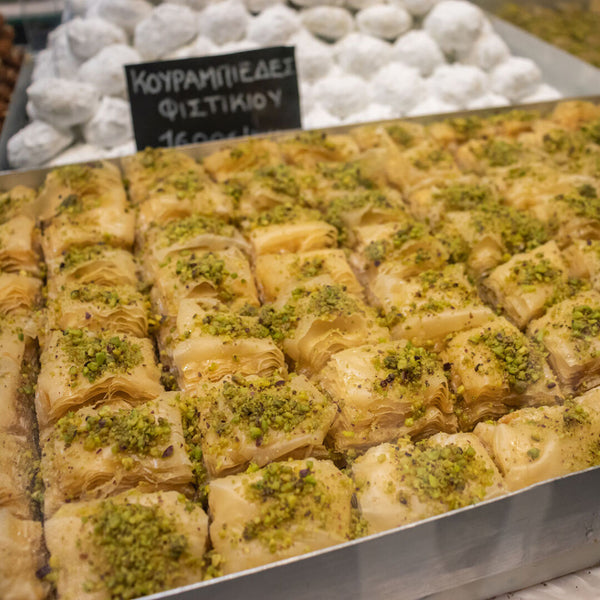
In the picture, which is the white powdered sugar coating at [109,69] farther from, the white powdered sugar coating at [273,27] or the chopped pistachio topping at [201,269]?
the chopped pistachio topping at [201,269]

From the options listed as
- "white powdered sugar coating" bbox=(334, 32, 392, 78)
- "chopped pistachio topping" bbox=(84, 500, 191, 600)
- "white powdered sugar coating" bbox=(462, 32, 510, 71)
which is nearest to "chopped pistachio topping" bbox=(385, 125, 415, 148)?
"white powdered sugar coating" bbox=(334, 32, 392, 78)

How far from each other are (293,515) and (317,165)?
2362 mm

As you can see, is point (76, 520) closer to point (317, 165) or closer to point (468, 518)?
point (468, 518)

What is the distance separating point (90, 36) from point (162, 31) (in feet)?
1.74

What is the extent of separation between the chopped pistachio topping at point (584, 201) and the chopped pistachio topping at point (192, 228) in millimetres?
1892

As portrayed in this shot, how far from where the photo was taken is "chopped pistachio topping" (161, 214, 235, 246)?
2.97 metres

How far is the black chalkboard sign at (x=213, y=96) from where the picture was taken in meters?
3.63

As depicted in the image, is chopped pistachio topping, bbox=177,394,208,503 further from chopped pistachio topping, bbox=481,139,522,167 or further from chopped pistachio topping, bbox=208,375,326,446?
chopped pistachio topping, bbox=481,139,522,167

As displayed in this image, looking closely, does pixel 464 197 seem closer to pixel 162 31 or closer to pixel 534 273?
pixel 534 273

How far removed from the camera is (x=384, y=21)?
4.84 meters

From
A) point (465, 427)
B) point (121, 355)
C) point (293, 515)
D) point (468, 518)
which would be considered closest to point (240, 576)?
point (293, 515)

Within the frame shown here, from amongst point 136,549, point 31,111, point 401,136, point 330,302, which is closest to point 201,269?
point 330,302

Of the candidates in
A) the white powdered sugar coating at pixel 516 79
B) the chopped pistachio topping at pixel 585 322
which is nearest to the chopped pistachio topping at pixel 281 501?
the chopped pistachio topping at pixel 585 322

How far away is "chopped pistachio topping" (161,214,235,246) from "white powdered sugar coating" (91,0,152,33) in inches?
90.9
